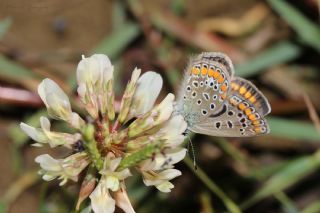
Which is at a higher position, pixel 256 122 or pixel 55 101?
pixel 55 101

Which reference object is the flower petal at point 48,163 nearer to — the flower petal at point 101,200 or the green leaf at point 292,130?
the flower petal at point 101,200

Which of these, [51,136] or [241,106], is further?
[241,106]

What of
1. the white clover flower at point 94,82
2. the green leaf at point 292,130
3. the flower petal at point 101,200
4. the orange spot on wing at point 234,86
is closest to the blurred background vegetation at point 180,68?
the green leaf at point 292,130

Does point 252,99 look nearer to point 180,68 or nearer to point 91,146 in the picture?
point 91,146

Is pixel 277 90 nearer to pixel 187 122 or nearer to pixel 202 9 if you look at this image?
pixel 202 9

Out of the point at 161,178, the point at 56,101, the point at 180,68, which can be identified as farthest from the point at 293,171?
the point at 56,101

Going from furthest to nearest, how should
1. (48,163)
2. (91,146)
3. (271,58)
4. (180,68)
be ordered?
(180,68), (271,58), (48,163), (91,146)

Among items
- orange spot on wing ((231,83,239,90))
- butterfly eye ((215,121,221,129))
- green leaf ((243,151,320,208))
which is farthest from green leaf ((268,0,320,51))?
butterfly eye ((215,121,221,129))
